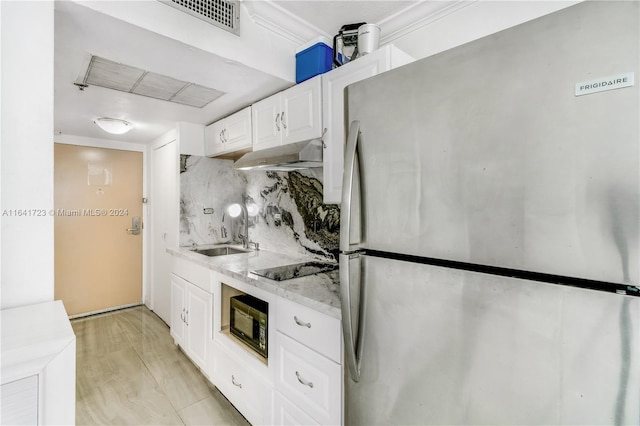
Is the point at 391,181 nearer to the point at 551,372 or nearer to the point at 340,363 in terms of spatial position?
the point at 551,372

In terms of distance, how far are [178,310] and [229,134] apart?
1.63 metres

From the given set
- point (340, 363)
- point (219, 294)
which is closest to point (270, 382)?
point (340, 363)

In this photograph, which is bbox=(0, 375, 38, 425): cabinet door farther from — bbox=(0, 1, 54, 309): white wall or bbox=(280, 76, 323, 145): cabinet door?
bbox=(280, 76, 323, 145): cabinet door

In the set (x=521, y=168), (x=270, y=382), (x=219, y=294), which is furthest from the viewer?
(x=219, y=294)

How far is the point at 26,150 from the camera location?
0.98 meters

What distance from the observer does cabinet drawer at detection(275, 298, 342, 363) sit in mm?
1270

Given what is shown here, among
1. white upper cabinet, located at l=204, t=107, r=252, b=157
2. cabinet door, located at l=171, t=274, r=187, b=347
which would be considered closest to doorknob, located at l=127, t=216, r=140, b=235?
cabinet door, located at l=171, t=274, r=187, b=347

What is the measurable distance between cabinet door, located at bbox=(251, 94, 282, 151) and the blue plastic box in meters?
0.27

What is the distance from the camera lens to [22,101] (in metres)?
0.97

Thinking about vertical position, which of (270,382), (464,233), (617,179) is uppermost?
(617,179)

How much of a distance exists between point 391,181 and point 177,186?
8.44 feet

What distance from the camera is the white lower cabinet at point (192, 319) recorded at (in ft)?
7.31

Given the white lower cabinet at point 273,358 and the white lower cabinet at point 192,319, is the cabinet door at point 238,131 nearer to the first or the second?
the white lower cabinet at point 273,358

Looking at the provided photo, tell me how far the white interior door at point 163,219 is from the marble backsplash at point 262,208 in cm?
15
